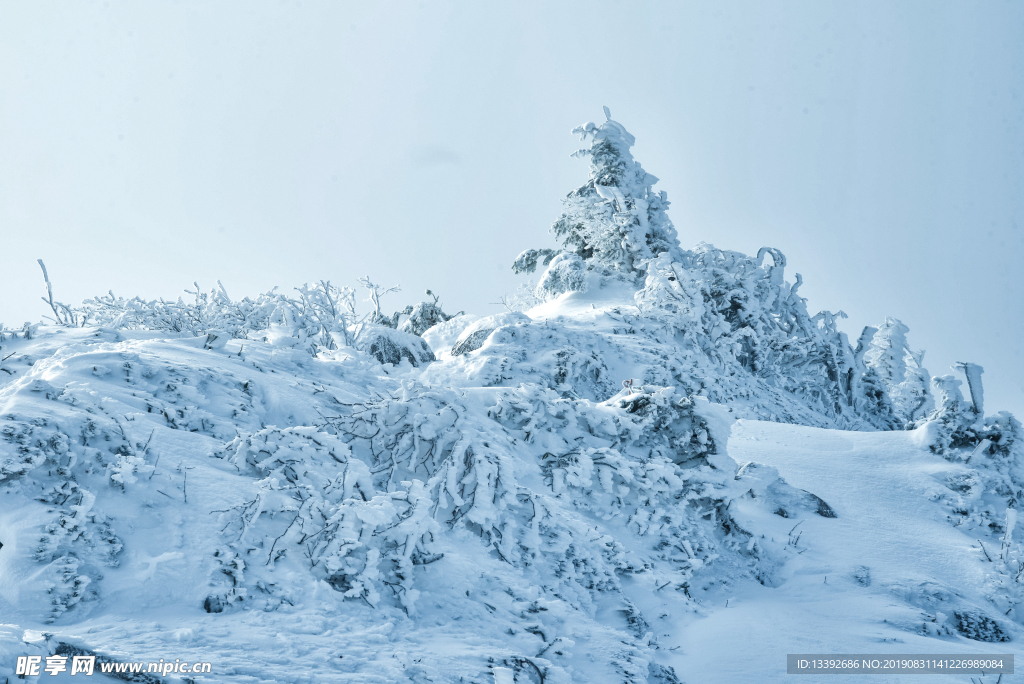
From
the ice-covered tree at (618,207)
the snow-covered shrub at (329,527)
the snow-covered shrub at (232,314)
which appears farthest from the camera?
the ice-covered tree at (618,207)

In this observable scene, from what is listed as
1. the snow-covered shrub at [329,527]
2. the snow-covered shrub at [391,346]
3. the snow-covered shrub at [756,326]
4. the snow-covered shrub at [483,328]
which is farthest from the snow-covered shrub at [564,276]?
the snow-covered shrub at [329,527]

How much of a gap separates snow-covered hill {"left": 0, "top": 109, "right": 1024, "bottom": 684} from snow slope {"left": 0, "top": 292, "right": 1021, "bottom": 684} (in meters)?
0.02

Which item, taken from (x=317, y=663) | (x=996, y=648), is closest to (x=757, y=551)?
(x=996, y=648)

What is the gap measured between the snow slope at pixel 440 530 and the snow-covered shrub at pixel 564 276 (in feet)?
39.1

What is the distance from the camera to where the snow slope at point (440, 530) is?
3.07 meters

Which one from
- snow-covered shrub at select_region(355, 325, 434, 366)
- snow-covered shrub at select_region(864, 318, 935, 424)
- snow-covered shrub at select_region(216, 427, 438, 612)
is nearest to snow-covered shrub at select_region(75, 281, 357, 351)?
snow-covered shrub at select_region(355, 325, 434, 366)

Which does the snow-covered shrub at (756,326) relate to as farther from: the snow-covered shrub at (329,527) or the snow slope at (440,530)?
the snow-covered shrub at (329,527)

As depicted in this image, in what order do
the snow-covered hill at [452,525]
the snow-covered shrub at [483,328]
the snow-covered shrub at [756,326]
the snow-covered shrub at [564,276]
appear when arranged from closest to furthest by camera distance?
the snow-covered hill at [452,525] < the snow-covered shrub at [483,328] < the snow-covered shrub at [756,326] < the snow-covered shrub at [564,276]

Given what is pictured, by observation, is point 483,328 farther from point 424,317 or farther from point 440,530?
point 440,530

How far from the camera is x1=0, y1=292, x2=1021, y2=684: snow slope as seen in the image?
10.1ft

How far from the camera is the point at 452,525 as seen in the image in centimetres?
437

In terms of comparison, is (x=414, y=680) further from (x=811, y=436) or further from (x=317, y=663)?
(x=811, y=436)

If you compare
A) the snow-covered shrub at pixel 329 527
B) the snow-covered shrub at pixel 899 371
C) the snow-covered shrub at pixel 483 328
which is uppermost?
the snow-covered shrub at pixel 899 371

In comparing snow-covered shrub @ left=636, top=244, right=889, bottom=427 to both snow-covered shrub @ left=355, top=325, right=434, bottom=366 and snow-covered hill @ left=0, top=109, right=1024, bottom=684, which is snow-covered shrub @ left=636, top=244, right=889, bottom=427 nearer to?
snow-covered shrub @ left=355, top=325, right=434, bottom=366
